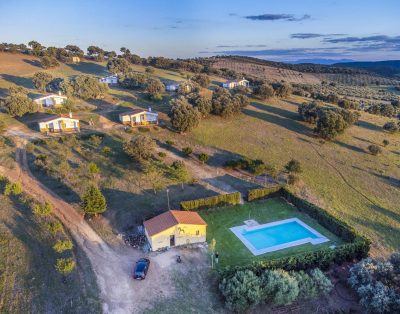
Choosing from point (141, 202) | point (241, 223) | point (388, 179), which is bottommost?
point (241, 223)

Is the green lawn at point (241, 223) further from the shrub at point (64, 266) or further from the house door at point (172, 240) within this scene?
the shrub at point (64, 266)

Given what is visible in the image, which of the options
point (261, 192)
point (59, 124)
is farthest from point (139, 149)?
point (59, 124)

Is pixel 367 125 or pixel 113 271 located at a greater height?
pixel 367 125

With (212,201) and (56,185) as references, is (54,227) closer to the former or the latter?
(56,185)

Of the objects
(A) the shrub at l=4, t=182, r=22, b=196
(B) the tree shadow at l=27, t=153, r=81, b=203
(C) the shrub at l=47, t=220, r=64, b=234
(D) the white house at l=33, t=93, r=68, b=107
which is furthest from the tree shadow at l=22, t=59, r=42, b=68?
(C) the shrub at l=47, t=220, r=64, b=234

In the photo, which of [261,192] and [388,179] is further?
[388,179]

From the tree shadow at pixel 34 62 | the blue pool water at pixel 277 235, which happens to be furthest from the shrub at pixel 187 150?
the tree shadow at pixel 34 62

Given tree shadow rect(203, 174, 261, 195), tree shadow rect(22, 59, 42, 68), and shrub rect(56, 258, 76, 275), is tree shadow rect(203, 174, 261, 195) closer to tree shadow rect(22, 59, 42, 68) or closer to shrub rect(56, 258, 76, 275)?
shrub rect(56, 258, 76, 275)
